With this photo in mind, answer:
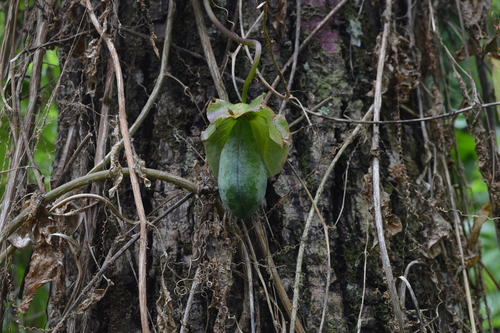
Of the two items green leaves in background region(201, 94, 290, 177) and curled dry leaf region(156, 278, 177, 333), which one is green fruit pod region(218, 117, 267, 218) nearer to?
green leaves in background region(201, 94, 290, 177)

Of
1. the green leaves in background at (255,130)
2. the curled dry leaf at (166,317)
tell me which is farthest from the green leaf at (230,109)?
the curled dry leaf at (166,317)

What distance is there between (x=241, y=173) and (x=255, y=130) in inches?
5.1

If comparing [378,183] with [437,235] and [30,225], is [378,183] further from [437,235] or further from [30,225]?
[30,225]

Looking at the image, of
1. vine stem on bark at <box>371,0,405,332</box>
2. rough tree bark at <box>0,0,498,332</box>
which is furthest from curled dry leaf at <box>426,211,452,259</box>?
vine stem on bark at <box>371,0,405,332</box>

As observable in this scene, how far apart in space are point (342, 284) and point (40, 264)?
75 cm

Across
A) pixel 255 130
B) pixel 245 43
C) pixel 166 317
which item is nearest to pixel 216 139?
pixel 255 130

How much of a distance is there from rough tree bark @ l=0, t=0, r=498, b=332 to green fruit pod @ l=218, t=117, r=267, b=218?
0.12 metres

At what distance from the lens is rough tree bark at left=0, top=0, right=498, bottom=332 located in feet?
3.85

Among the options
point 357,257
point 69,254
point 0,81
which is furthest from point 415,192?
point 0,81

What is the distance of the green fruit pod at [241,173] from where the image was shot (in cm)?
101

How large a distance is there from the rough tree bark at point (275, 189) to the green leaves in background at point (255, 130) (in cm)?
11

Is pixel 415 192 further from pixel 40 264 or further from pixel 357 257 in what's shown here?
pixel 40 264

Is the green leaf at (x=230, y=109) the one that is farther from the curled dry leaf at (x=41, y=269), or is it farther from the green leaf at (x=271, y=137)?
the curled dry leaf at (x=41, y=269)

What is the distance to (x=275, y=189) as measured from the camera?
1254 millimetres
